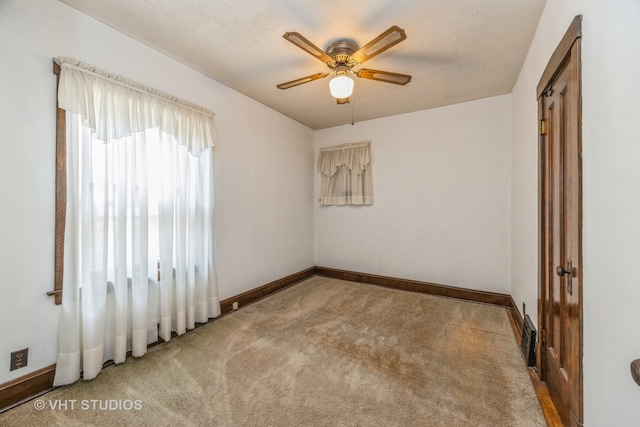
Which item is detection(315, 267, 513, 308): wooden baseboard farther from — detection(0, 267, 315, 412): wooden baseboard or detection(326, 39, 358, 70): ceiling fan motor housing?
detection(0, 267, 315, 412): wooden baseboard

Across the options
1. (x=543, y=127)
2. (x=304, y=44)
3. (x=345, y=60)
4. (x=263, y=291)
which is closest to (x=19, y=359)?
(x=263, y=291)

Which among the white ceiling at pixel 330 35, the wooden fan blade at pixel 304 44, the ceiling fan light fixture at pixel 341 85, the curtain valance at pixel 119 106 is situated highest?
the white ceiling at pixel 330 35

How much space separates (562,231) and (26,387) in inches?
137

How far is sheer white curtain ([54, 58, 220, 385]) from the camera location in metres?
1.78

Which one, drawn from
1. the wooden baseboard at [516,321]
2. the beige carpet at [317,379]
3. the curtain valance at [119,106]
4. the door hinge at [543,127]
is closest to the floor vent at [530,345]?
the beige carpet at [317,379]

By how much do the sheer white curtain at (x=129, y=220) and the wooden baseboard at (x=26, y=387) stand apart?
7 centimetres

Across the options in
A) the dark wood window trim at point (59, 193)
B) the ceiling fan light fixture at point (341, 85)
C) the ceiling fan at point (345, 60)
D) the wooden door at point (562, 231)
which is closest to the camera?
the wooden door at point (562, 231)

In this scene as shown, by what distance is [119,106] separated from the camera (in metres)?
1.99

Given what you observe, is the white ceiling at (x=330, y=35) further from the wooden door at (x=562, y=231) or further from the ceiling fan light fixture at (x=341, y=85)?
the wooden door at (x=562, y=231)

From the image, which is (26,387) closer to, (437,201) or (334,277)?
(334,277)

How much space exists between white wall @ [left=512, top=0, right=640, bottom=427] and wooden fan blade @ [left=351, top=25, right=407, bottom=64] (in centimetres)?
86

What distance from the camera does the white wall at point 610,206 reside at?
2.67 feet

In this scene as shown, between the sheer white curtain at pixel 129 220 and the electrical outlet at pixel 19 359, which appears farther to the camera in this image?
the sheer white curtain at pixel 129 220

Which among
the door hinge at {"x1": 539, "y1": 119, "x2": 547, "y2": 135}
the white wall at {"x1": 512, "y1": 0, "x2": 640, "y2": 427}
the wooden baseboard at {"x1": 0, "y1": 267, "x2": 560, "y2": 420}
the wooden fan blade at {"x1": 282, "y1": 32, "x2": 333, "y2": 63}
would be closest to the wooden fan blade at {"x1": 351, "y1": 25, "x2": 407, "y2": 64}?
the wooden fan blade at {"x1": 282, "y1": 32, "x2": 333, "y2": 63}
